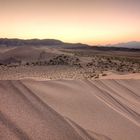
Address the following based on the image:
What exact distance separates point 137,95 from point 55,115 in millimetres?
2570

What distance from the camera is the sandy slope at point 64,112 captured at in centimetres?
320

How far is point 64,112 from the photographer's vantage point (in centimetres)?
382

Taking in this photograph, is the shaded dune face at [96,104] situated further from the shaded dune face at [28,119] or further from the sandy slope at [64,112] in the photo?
the shaded dune face at [28,119]

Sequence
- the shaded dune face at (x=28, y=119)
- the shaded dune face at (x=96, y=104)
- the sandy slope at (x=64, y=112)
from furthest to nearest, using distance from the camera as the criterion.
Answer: the shaded dune face at (x=96, y=104) → the sandy slope at (x=64, y=112) → the shaded dune face at (x=28, y=119)

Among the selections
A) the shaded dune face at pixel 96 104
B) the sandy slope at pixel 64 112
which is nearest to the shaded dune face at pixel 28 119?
the sandy slope at pixel 64 112

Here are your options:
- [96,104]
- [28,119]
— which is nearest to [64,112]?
[28,119]

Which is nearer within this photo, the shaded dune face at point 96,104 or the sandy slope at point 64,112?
the sandy slope at point 64,112

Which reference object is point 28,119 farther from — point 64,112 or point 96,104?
point 96,104

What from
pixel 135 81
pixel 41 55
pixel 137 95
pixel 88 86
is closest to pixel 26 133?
pixel 88 86

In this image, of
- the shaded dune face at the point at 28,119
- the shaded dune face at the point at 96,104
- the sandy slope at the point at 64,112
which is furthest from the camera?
the shaded dune face at the point at 96,104

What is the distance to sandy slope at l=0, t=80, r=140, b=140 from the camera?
126 inches

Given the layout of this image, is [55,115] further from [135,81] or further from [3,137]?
[135,81]

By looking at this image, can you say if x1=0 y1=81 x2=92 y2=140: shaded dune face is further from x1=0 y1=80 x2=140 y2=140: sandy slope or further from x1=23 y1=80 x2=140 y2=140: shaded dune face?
x1=23 y1=80 x2=140 y2=140: shaded dune face

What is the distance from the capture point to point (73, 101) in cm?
434
